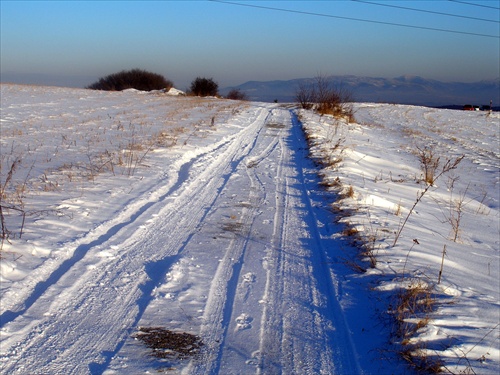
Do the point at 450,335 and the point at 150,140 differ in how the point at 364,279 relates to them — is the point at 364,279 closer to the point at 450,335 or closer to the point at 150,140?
the point at 450,335

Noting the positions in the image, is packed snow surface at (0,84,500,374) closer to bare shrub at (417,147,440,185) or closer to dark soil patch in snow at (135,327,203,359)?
dark soil patch in snow at (135,327,203,359)

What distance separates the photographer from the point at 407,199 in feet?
30.0

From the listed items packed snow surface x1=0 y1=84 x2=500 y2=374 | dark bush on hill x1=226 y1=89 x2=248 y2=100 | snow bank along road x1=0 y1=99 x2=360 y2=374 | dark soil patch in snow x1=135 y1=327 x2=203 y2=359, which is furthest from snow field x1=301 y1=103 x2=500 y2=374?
dark bush on hill x1=226 y1=89 x2=248 y2=100

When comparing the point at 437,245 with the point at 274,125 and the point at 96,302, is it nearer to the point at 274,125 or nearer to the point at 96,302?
the point at 96,302

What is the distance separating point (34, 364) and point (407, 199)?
23.7ft

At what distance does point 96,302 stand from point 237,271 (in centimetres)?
143

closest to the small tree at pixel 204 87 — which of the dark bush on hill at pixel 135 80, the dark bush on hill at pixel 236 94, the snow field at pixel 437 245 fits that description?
the dark bush on hill at pixel 236 94

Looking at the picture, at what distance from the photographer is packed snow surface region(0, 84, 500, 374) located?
361 centimetres

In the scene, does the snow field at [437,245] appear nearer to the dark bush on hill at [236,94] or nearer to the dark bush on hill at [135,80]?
the dark bush on hill at [236,94]

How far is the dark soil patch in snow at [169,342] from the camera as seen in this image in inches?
141

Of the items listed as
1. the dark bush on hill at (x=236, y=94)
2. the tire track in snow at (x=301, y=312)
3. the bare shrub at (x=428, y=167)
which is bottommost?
the tire track in snow at (x=301, y=312)

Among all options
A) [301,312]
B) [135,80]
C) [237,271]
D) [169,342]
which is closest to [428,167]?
[237,271]

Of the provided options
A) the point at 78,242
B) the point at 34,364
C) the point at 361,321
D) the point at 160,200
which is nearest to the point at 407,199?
the point at 160,200

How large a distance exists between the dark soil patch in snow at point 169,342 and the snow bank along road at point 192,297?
0.18 feet
